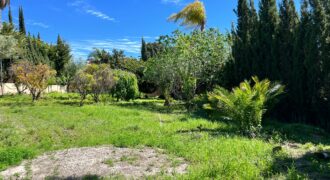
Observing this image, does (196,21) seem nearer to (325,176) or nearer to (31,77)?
(31,77)

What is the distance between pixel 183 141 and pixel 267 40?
9966 millimetres

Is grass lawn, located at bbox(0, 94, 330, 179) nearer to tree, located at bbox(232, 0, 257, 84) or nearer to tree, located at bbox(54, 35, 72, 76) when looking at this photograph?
tree, located at bbox(232, 0, 257, 84)

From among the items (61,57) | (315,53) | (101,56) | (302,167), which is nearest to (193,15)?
(315,53)

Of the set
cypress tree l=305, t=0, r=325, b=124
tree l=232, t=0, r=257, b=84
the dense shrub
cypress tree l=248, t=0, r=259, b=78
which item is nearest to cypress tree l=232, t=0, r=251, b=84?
tree l=232, t=0, r=257, b=84

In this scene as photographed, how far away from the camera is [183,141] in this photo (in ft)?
28.1

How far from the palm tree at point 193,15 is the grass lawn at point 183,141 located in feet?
47.3

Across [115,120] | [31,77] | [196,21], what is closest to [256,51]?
[115,120]

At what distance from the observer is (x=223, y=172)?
5.65 metres

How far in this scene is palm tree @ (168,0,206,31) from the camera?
27484mm

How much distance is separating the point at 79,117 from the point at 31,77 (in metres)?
10.7

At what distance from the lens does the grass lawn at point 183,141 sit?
581cm

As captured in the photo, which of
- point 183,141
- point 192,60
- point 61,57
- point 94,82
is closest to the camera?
point 183,141

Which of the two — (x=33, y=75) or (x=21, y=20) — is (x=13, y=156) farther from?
(x=21, y=20)

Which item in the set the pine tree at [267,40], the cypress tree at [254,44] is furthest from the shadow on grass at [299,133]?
the cypress tree at [254,44]
